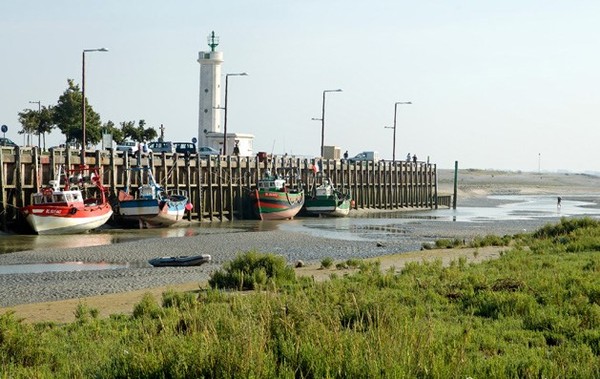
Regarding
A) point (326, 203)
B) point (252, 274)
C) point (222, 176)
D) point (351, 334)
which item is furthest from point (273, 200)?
point (351, 334)

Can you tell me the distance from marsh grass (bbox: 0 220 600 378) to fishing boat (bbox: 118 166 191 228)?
28059mm

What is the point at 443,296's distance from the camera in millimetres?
16922

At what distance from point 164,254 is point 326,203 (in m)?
32.7

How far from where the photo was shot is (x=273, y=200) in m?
59.4

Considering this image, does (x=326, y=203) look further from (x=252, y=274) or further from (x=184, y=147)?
(x=252, y=274)

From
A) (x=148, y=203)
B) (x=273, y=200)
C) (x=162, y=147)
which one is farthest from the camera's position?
(x=162, y=147)

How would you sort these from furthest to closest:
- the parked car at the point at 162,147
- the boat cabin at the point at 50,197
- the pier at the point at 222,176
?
the parked car at the point at 162,147 → the pier at the point at 222,176 → the boat cabin at the point at 50,197

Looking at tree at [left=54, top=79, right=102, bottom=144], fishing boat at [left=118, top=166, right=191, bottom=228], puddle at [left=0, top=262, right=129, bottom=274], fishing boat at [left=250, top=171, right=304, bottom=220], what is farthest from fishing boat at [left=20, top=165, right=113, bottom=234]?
tree at [left=54, top=79, right=102, bottom=144]

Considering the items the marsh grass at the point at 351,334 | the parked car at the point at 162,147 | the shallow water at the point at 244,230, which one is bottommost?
the shallow water at the point at 244,230

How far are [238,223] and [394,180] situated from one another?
32.3m

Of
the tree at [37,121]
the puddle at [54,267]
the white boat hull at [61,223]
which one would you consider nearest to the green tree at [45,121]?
the tree at [37,121]

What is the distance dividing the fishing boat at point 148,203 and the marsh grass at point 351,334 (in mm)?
28059

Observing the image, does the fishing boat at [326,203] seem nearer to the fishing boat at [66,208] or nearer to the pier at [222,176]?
the pier at [222,176]

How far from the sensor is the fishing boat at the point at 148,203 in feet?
157
